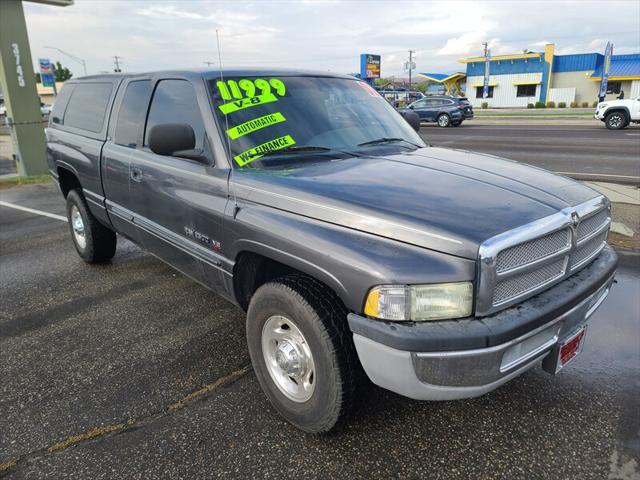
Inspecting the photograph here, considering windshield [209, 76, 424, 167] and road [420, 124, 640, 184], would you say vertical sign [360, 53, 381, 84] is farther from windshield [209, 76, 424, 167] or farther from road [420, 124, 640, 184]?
windshield [209, 76, 424, 167]

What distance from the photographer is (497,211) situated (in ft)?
7.15

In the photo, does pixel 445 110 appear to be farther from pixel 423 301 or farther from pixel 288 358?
pixel 423 301

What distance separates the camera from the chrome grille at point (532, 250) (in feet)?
6.59

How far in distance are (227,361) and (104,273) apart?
7.70 ft

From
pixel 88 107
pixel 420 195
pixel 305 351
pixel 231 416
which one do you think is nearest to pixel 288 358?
pixel 305 351

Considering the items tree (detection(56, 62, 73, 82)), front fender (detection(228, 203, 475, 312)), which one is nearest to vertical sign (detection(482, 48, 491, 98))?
front fender (detection(228, 203, 475, 312))

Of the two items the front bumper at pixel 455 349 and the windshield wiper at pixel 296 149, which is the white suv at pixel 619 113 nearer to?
the windshield wiper at pixel 296 149

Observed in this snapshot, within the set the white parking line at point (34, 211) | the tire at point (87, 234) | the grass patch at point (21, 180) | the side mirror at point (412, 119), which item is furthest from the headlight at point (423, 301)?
the grass patch at point (21, 180)

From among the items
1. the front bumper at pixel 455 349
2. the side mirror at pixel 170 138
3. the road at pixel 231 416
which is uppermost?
the side mirror at pixel 170 138

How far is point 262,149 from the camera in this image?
288cm

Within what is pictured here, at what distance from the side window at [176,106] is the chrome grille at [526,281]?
1953 mm

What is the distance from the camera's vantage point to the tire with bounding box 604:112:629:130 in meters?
20.0

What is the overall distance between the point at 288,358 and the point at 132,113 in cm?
253

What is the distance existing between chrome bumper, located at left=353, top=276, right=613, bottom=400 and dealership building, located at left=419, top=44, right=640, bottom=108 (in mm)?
57398
